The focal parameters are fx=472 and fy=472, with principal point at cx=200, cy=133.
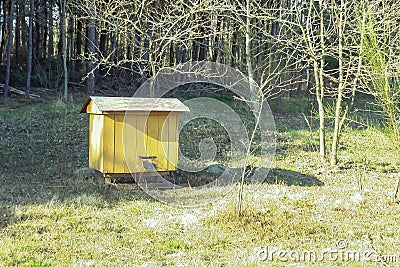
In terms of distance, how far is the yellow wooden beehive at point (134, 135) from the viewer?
802 cm

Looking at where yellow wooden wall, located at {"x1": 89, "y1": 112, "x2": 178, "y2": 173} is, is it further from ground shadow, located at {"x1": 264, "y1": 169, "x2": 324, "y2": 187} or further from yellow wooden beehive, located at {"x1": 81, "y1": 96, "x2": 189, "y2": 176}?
ground shadow, located at {"x1": 264, "y1": 169, "x2": 324, "y2": 187}

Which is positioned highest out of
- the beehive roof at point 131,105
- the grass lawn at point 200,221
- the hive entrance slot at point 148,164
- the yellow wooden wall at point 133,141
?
the beehive roof at point 131,105

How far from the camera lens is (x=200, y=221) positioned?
596 centimetres

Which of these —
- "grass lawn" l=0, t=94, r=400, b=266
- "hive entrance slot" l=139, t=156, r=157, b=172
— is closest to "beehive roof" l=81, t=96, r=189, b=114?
"hive entrance slot" l=139, t=156, r=157, b=172

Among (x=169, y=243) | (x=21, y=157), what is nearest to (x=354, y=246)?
(x=169, y=243)

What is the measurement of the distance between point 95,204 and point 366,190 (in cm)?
460

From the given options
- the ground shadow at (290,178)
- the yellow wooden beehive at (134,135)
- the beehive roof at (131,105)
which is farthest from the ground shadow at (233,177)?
the beehive roof at (131,105)

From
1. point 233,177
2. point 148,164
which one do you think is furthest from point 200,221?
point 233,177

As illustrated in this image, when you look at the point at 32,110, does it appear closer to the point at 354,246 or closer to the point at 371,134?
the point at 371,134

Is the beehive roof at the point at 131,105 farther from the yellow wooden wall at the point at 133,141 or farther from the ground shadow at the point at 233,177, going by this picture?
the ground shadow at the point at 233,177

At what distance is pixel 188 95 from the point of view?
1819 centimetres

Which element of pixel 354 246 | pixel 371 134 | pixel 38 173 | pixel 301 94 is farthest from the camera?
pixel 301 94

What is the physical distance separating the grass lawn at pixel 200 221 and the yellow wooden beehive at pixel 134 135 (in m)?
0.45

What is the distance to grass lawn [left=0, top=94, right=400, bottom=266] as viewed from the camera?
4707mm
